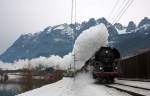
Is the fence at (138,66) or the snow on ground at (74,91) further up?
the fence at (138,66)

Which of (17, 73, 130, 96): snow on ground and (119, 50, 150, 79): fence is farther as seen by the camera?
(119, 50, 150, 79): fence

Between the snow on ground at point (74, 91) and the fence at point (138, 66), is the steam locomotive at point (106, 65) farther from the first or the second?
the fence at point (138, 66)

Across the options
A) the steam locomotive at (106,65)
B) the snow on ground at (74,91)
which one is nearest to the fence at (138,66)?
the steam locomotive at (106,65)

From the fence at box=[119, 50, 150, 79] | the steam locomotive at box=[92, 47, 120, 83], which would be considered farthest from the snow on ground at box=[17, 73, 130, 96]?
the fence at box=[119, 50, 150, 79]

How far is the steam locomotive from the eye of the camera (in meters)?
37.2

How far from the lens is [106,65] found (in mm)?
38094

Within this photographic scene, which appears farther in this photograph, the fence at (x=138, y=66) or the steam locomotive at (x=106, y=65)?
the fence at (x=138, y=66)

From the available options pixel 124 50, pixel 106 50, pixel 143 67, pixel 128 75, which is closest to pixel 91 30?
pixel 128 75

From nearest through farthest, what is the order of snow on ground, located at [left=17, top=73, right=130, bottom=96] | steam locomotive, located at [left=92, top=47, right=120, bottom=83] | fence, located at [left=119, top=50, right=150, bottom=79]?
snow on ground, located at [left=17, top=73, right=130, bottom=96], steam locomotive, located at [left=92, top=47, right=120, bottom=83], fence, located at [left=119, top=50, right=150, bottom=79]

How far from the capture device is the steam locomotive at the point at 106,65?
3719cm

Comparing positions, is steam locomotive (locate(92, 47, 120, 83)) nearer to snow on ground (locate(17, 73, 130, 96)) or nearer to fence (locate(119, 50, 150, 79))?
snow on ground (locate(17, 73, 130, 96))

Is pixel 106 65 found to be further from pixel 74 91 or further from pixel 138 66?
pixel 74 91

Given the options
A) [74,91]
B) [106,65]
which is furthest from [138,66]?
[74,91]

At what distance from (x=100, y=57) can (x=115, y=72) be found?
239cm
